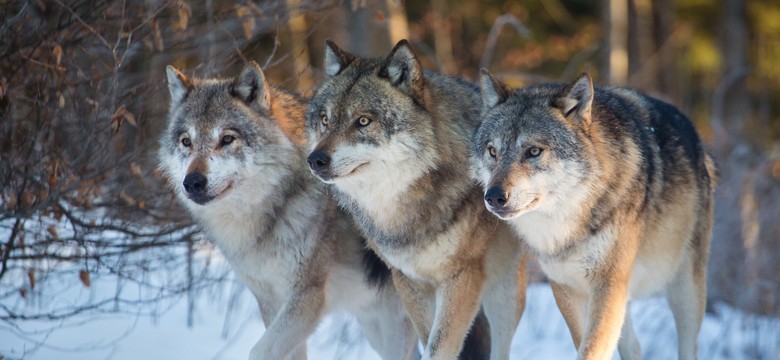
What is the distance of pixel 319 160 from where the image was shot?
4.67m

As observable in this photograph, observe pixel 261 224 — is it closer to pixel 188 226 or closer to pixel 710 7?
pixel 188 226

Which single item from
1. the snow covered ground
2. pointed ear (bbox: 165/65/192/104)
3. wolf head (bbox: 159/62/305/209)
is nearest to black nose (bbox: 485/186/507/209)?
wolf head (bbox: 159/62/305/209)

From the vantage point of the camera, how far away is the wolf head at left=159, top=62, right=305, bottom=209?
507 cm

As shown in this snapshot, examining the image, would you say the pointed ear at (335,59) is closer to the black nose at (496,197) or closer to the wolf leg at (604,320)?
the black nose at (496,197)

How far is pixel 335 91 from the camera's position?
5.06m

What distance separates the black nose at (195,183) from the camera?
4.91 m

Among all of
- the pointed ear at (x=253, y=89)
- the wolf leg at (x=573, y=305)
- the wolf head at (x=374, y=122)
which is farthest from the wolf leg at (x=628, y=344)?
the pointed ear at (x=253, y=89)

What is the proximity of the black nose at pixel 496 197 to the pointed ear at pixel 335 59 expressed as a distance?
4.44 ft

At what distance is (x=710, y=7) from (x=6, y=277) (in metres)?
18.9

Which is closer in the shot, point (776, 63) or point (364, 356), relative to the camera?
point (364, 356)

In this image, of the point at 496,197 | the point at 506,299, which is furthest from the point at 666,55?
the point at 496,197

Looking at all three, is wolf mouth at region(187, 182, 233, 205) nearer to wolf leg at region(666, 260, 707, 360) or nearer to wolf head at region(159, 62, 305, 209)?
wolf head at region(159, 62, 305, 209)

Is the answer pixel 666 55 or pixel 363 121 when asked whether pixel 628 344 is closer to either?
pixel 363 121

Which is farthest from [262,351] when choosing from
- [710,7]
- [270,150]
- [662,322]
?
[710,7]
